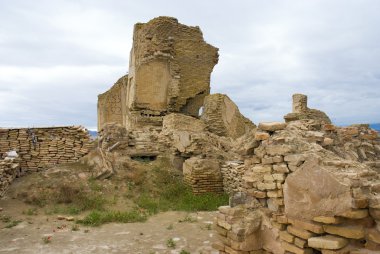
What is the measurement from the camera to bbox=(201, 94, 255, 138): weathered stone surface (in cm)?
1318

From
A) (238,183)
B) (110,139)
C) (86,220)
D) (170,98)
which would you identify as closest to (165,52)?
(170,98)

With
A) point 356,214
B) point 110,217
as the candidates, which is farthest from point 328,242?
point 110,217

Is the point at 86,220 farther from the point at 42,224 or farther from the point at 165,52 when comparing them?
the point at 165,52

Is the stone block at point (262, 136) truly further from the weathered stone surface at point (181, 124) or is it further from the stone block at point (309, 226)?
the weathered stone surface at point (181, 124)

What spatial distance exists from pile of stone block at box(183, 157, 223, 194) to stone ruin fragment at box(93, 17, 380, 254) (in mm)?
27

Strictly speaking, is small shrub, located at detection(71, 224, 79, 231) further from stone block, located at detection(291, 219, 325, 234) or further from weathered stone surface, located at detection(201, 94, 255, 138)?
weathered stone surface, located at detection(201, 94, 255, 138)

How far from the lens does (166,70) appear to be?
14703mm

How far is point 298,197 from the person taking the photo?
3414 millimetres

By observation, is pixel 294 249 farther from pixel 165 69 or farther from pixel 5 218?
pixel 165 69

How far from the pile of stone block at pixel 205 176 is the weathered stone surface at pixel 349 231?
612 cm

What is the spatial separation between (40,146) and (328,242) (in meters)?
9.87

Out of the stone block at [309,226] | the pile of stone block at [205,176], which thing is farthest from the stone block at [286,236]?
the pile of stone block at [205,176]

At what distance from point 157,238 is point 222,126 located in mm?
7836

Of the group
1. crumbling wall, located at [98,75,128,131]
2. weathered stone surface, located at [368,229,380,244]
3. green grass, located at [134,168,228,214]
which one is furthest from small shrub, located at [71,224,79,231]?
crumbling wall, located at [98,75,128,131]
